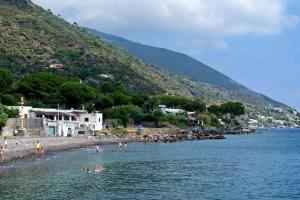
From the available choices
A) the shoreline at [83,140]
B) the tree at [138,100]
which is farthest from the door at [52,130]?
the tree at [138,100]

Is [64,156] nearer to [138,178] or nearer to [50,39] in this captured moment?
[138,178]

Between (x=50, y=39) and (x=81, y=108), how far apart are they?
6228cm

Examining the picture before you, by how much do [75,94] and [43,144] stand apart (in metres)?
43.1

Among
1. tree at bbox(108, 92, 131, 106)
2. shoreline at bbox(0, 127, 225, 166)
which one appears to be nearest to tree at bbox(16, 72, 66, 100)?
tree at bbox(108, 92, 131, 106)

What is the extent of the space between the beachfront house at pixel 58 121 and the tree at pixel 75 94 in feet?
27.1

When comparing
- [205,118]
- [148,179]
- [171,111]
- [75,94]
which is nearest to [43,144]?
[148,179]

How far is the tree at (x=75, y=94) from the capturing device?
383 feet

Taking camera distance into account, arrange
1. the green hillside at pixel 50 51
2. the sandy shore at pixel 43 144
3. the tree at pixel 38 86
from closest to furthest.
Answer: the sandy shore at pixel 43 144, the tree at pixel 38 86, the green hillside at pixel 50 51

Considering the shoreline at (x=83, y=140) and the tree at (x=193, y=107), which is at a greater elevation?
the tree at (x=193, y=107)

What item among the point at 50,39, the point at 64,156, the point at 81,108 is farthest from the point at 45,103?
the point at 50,39

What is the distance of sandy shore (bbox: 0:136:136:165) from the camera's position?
5978 cm

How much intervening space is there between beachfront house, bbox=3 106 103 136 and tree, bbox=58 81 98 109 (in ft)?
27.1

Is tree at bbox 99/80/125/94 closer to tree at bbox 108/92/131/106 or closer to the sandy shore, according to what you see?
tree at bbox 108/92/131/106

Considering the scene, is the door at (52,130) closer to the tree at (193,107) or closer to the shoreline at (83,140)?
the shoreline at (83,140)
